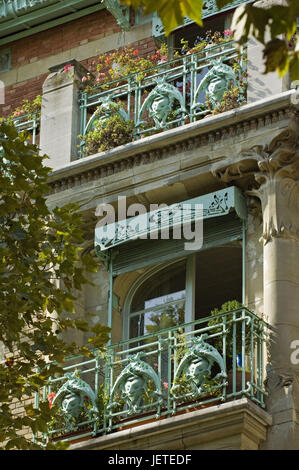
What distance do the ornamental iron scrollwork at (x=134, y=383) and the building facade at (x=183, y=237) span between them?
0.02 m

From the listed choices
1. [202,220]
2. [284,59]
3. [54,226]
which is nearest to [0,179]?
[54,226]

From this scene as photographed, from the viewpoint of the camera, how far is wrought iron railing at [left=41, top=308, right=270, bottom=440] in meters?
15.9

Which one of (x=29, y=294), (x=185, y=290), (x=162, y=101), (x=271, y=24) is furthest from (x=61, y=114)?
(x=271, y=24)

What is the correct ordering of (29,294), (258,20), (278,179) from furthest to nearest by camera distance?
(278,179) → (29,294) → (258,20)

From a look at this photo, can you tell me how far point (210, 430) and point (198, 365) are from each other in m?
0.78

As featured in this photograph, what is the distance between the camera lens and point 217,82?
702 inches

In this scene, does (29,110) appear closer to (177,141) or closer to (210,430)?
(177,141)

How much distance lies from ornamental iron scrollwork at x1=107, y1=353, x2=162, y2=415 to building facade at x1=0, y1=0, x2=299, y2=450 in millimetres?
16

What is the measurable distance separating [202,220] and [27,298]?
326 centimetres

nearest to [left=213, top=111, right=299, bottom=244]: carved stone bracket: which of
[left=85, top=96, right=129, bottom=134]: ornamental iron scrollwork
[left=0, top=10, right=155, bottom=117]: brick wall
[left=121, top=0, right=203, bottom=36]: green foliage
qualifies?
[left=85, top=96, right=129, bottom=134]: ornamental iron scrollwork

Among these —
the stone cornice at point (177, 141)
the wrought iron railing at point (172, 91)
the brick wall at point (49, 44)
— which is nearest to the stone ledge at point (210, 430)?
the stone cornice at point (177, 141)

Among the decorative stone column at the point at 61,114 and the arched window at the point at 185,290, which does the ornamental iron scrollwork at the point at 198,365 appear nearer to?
the arched window at the point at 185,290

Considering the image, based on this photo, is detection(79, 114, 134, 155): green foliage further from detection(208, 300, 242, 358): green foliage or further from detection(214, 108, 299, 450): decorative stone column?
detection(208, 300, 242, 358): green foliage
